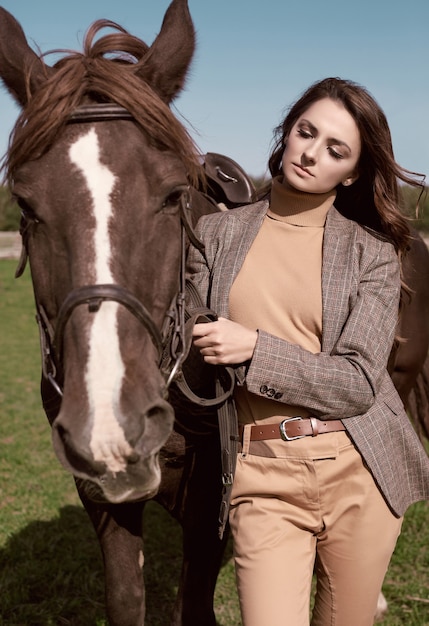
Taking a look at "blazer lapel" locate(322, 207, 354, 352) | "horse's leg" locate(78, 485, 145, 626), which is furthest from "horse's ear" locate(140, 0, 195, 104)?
"horse's leg" locate(78, 485, 145, 626)

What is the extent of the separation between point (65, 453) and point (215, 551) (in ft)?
3.92

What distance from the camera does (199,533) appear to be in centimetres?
257

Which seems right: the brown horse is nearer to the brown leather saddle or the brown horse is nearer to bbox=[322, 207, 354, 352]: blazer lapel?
bbox=[322, 207, 354, 352]: blazer lapel

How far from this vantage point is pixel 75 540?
4438 millimetres

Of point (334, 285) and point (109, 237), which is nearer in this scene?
point (109, 237)

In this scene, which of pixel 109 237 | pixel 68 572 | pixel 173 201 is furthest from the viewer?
pixel 68 572

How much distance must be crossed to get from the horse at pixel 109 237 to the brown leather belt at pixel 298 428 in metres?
0.34

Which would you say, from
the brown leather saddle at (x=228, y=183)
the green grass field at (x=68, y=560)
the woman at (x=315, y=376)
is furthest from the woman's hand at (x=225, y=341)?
the green grass field at (x=68, y=560)

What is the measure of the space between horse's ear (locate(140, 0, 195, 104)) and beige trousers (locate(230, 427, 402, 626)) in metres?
1.18

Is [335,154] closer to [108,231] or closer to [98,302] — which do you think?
[108,231]

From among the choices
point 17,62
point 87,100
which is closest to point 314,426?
point 87,100

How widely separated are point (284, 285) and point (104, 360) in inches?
30.5

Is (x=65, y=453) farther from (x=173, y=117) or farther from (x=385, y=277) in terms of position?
(x=385, y=277)

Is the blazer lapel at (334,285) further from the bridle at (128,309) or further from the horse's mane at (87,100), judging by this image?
the horse's mane at (87,100)
